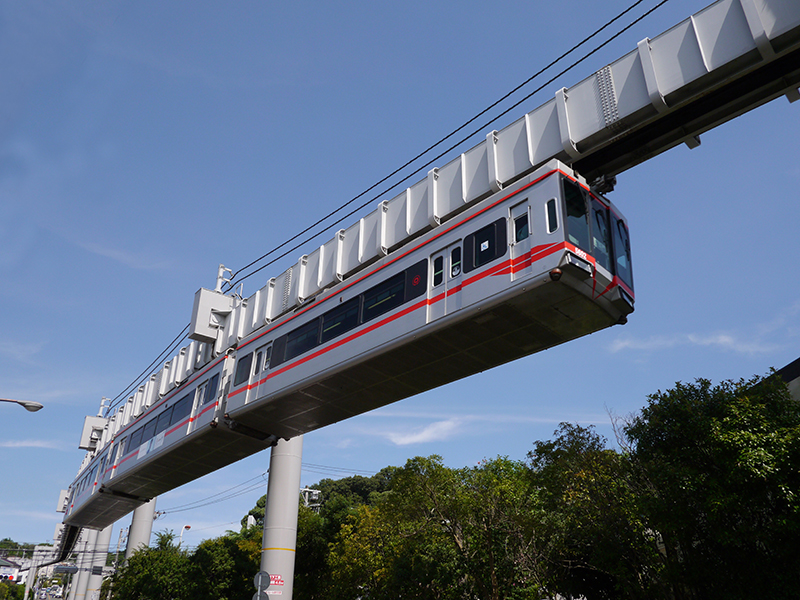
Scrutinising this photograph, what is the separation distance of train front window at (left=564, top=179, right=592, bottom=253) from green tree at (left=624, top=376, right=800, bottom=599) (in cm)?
774

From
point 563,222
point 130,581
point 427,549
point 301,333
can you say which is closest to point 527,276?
point 563,222

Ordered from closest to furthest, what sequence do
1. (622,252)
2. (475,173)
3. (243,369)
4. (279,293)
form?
(622,252)
(475,173)
(243,369)
(279,293)

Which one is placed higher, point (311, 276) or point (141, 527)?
point (311, 276)

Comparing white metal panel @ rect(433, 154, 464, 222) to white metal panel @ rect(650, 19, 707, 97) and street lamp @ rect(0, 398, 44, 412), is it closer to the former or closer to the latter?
white metal panel @ rect(650, 19, 707, 97)

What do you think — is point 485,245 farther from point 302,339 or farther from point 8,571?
point 8,571

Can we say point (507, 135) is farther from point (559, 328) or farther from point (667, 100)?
point (559, 328)

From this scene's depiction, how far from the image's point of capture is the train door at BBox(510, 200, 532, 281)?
11548 mm

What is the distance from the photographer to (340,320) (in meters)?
15.8

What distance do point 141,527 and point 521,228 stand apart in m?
35.0

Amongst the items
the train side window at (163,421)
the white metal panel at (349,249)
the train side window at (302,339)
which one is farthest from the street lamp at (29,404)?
the white metal panel at (349,249)

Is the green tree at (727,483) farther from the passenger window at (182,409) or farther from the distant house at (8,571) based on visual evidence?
the distant house at (8,571)

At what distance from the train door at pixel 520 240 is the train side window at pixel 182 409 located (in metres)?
14.8

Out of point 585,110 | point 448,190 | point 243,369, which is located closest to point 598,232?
point 585,110

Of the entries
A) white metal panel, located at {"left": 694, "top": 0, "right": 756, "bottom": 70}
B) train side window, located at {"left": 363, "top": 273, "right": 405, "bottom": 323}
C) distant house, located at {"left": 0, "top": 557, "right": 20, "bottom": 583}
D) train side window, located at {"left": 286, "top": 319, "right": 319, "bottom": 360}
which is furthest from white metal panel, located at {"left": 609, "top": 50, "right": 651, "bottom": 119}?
distant house, located at {"left": 0, "top": 557, "right": 20, "bottom": 583}
